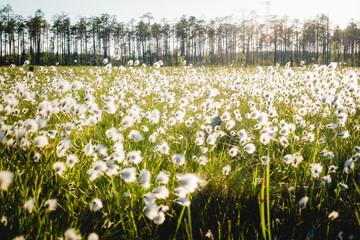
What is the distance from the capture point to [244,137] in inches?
100

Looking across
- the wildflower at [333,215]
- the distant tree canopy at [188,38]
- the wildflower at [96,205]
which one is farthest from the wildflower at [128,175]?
the distant tree canopy at [188,38]

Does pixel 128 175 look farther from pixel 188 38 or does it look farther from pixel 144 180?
pixel 188 38

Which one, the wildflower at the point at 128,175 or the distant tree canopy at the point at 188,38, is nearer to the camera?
the wildflower at the point at 128,175

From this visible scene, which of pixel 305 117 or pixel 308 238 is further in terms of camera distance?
pixel 305 117

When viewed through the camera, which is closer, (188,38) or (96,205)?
(96,205)

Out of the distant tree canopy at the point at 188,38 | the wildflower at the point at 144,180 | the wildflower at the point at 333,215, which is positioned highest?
the distant tree canopy at the point at 188,38

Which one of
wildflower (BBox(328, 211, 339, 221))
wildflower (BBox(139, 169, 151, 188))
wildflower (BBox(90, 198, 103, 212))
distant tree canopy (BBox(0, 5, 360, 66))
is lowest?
wildflower (BBox(328, 211, 339, 221))

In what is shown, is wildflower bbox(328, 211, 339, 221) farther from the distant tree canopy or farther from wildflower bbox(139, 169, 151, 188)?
the distant tree canopy

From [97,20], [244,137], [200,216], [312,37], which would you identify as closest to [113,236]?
[200,216]

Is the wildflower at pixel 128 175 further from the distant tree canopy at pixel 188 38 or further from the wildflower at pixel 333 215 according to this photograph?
the distant tree canopy at pixel 188 38

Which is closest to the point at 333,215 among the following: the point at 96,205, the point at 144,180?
the point at 144,180

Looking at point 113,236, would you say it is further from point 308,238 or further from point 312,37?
point 312,37

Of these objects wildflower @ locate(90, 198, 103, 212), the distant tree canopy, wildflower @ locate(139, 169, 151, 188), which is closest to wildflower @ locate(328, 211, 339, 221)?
wildflower @ locate(139, 169, 151, 188)

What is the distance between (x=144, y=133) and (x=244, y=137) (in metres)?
1.40
